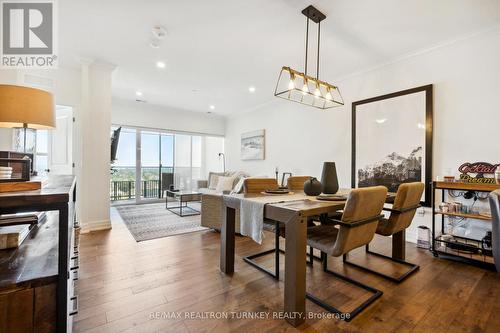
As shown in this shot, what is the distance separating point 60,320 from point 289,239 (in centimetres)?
127

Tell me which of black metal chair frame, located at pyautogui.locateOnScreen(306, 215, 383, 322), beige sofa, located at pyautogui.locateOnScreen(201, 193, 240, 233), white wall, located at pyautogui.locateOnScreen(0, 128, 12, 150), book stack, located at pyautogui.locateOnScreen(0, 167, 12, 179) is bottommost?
black metal chair frame, located at pyautogui.locateOnScreen(306, 215, 383, 322)

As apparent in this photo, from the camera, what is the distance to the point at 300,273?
1625 mm

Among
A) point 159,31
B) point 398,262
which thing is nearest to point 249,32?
point 159,31

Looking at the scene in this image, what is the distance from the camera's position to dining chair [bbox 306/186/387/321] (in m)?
1.61

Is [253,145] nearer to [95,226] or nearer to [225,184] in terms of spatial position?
[225,184]

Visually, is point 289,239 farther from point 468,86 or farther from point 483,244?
point 468,86

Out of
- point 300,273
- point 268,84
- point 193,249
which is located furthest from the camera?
point 268,84

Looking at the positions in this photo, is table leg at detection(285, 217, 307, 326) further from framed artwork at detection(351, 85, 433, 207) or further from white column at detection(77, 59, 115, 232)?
white column at detection(77, 59, 115, 232)

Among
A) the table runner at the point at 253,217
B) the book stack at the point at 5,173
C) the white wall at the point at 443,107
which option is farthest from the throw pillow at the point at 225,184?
the book stack at the point at 5,173

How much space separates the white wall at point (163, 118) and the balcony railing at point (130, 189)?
64.0 inches

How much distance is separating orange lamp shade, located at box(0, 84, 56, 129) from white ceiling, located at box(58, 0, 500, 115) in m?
1.20

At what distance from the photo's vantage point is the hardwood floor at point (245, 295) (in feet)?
Answer: 5.09

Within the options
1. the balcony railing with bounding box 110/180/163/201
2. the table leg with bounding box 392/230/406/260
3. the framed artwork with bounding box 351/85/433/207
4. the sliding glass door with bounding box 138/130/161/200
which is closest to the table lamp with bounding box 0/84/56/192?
the table leg with bounding box 392/230/406/260

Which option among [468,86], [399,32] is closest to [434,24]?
[399,32]
